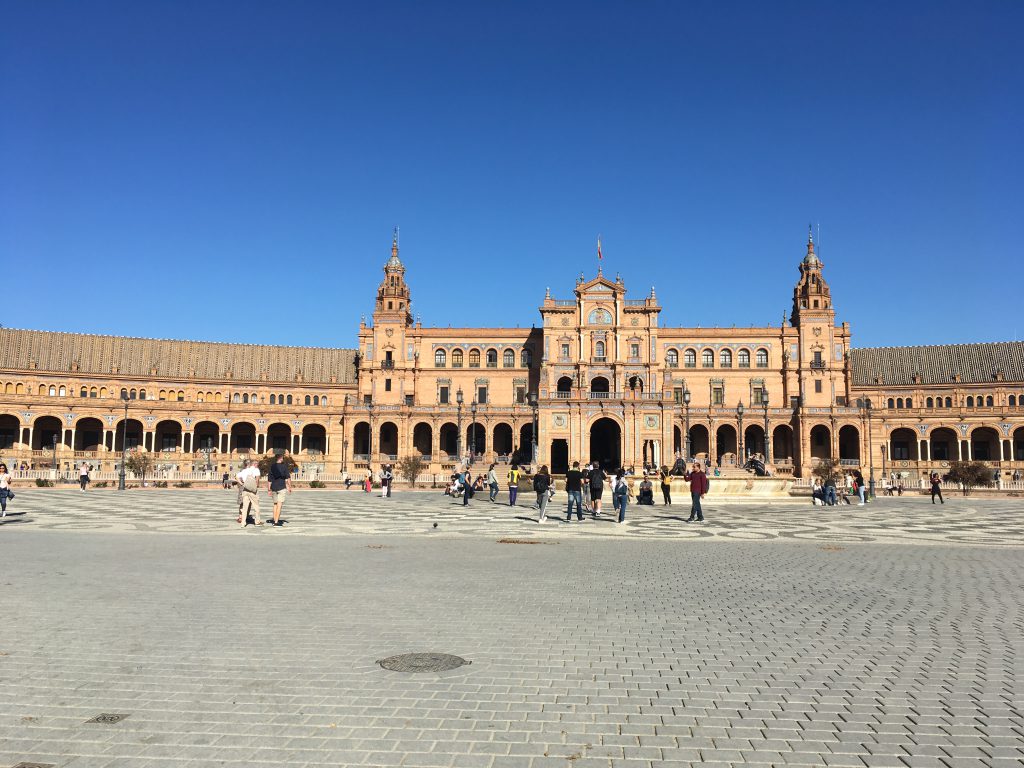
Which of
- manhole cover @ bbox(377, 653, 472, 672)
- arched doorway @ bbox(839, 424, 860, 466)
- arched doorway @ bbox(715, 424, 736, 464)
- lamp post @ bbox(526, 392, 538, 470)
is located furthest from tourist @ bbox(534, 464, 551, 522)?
arched doorway @ bbox(839, 424, 860, 466)

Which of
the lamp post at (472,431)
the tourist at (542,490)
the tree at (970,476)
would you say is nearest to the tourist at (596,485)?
the tourist at (542,490)

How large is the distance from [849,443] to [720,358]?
1612cm

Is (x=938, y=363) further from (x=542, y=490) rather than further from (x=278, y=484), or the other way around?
(x=278, y=484)

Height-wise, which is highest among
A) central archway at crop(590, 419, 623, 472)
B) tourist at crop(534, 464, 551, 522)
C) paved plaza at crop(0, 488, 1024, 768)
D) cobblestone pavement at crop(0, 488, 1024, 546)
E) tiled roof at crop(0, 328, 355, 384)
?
tiled roof at crop(0, 328, 355, 384)

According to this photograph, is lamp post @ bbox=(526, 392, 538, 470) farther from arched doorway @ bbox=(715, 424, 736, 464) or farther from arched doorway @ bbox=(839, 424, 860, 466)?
arched doorway @ bbox=(839, 424, 860, 466)

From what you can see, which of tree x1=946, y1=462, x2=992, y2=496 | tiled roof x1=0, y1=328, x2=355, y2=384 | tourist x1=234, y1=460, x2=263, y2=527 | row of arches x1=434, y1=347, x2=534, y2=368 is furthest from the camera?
row of arches x1=434, y1=347, x2=534, y2=368

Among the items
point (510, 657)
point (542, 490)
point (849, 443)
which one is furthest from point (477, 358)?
point (510, 657)

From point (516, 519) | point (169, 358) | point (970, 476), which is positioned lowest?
point (516, 519)

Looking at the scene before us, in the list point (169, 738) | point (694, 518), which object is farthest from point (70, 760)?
point (694, 518)

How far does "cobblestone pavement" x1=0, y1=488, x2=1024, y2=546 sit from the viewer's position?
20375 millimetres

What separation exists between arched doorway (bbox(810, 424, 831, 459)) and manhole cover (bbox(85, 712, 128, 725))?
78.7 meters

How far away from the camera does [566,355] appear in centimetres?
7375

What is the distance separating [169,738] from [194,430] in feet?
265

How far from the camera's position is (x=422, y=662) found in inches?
279
